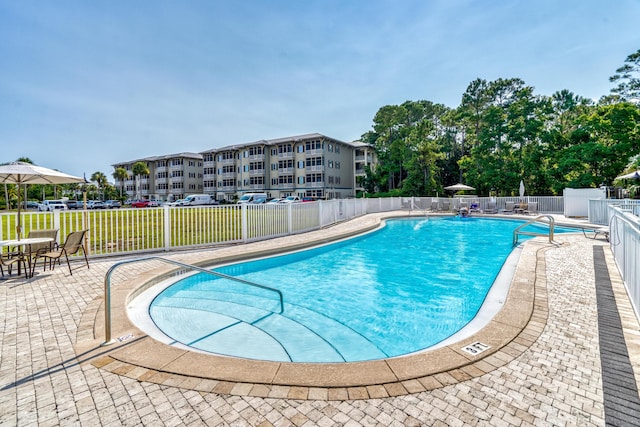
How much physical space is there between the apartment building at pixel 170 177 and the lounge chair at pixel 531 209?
56163 mm

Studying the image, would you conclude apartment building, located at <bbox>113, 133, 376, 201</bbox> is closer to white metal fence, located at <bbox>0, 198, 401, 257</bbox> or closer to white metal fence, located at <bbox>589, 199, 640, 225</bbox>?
white metal fence, located at <bbox>0, 198, 401, 257</bbox>

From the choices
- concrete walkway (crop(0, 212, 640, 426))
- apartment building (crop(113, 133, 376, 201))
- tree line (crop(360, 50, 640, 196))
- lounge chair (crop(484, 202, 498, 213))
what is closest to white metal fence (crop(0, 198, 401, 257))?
concrete walkway (crop(0, 212, 640, 426))

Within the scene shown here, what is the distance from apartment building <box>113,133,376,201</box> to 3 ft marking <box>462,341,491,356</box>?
3947 centimetres

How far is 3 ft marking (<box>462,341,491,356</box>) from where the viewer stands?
9.52ft

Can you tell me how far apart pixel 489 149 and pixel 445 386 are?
3240 cm

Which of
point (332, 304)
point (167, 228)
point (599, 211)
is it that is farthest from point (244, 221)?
point (599, 211)

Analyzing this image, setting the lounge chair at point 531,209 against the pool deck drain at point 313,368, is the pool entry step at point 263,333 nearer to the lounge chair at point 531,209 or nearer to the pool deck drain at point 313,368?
the pool deck drain at point 313,368

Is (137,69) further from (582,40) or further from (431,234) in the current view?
(582,40)

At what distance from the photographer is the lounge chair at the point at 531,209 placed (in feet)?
68.9

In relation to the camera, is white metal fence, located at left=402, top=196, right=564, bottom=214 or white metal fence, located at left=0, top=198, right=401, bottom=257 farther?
white metal fence, located at left=402, top=196, right=564, bottom=214

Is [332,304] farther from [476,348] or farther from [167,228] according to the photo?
[167,228]

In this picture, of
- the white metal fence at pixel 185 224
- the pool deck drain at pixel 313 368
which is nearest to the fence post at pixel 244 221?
the white metal fence at pixel 185 224

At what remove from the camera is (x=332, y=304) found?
19.3 ft

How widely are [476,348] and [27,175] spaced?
29.4 feet
